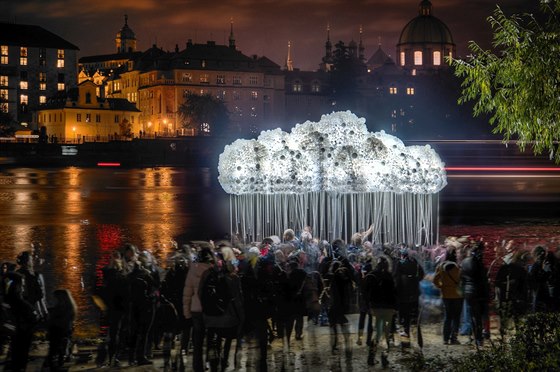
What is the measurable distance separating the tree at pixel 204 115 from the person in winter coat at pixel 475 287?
123 meters

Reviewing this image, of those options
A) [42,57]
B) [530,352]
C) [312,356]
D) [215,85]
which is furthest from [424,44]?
[530,352]

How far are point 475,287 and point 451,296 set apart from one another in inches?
16.6

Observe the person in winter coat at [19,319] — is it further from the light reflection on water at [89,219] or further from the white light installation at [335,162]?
the white light installation at [335,162]

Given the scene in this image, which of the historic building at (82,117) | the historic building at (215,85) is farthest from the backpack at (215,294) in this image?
the historic building at (215,85)

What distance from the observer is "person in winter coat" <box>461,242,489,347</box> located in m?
14.0

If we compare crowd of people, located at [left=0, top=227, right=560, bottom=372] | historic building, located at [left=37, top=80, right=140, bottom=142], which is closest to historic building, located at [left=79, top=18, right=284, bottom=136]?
historic building, located at [left=37, top=80, right=140, bottom=142]

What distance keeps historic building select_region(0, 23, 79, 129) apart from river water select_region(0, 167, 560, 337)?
85327 millimetres

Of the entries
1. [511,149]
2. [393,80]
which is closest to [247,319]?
[511,149]

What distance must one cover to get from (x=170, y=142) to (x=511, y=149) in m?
46.4

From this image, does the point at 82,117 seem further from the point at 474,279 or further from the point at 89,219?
the point at 474,279

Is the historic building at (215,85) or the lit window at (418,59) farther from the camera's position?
the lit window at (418,59)

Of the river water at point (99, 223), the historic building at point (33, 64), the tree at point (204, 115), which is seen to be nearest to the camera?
the river water at point (99, 223)

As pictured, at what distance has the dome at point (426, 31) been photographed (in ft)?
625

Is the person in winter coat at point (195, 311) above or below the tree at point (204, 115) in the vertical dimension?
below
